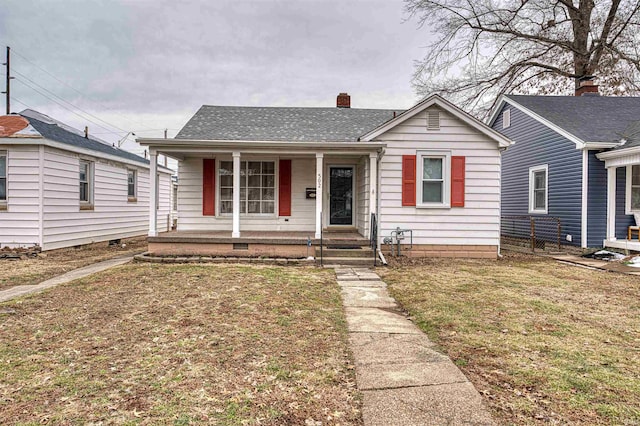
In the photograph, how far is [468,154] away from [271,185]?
5639 millimetres

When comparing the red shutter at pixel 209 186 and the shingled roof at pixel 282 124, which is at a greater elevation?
the shingled roof at pixel 282 124

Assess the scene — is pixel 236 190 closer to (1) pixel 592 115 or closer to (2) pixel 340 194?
(2) pixel 340 194

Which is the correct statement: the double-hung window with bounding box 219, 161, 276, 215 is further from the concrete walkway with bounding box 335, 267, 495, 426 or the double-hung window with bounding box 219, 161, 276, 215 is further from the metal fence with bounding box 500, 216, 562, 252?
the metal fence with bounding box 500, 216, 562, 252

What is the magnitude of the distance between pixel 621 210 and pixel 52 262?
1549 centimetres

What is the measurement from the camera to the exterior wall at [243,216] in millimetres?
10633

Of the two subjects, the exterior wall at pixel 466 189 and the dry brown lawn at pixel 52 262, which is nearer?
the dry brown lawn at pixel 52 262

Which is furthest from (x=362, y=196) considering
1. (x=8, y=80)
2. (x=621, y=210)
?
(x=8, y=80)

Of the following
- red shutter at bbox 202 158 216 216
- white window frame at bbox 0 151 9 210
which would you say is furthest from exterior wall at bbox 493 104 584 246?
white window frame at bbox 0 151 9 210

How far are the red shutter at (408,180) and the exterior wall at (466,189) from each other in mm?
107

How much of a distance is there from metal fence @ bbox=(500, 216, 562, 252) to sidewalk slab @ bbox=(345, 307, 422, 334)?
28.2ft

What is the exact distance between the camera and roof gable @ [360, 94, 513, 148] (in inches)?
362

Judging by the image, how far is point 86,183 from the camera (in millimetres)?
11797

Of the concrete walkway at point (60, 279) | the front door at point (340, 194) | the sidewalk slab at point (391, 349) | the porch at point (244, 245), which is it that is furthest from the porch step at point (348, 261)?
the concrete walkway at point (60, 279)

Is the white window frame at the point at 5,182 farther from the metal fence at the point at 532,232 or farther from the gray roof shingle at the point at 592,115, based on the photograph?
the gray roof shingle at the point at 592,115
